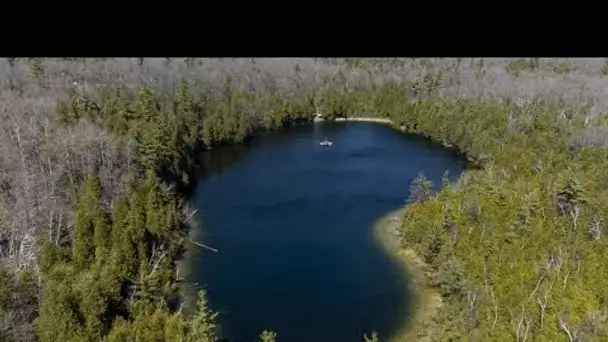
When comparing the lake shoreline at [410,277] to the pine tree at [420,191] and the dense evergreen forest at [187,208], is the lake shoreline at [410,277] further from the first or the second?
the pine tree at [420,191]

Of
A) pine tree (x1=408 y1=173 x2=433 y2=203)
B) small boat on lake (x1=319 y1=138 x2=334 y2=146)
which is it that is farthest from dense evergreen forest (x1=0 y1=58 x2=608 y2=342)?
small boat on lake (x1=319 y1=138 x2=334 y2=146)

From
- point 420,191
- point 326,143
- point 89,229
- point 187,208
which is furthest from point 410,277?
point 326,143

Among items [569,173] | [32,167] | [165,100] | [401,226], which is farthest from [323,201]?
[165,100]

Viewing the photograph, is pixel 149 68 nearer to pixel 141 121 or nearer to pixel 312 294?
pixel 141 121

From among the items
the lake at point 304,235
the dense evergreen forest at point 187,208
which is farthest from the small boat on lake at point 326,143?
the dense evergreen forest at point 187,208
